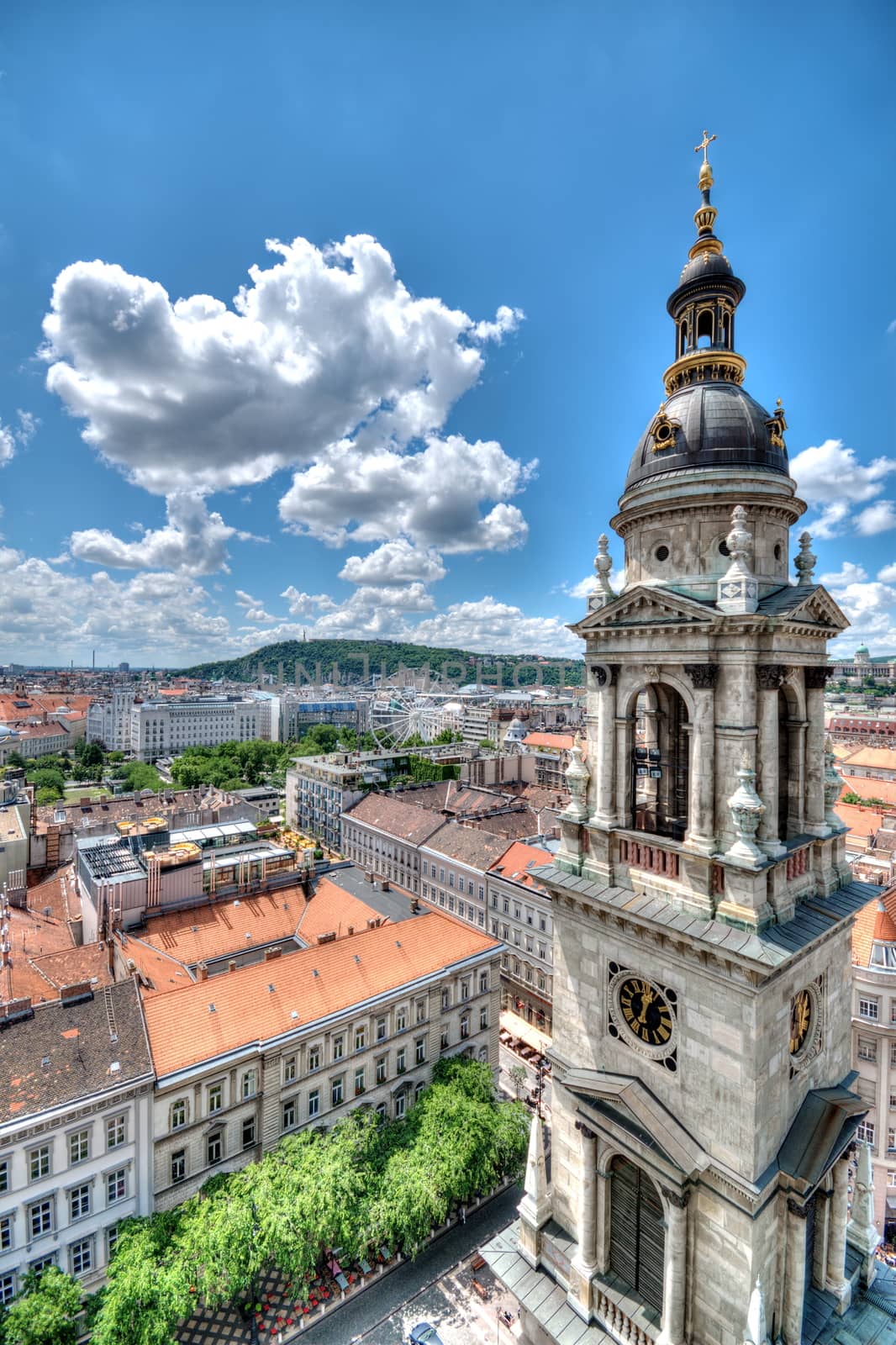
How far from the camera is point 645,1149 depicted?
1470 centimetres

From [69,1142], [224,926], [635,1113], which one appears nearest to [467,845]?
[224,926]

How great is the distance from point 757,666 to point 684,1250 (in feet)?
48.0

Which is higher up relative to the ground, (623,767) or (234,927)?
(623,767)

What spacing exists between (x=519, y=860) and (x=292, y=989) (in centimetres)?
3022

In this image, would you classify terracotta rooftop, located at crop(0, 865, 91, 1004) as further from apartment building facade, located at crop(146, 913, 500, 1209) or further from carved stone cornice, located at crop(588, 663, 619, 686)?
carved stone cornice, located at crop(588, 663, 619, 686)

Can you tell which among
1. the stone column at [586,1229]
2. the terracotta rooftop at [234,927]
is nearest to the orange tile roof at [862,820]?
the terracotta rooftop at [234,927]

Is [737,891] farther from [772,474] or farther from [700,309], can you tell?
[700,309]

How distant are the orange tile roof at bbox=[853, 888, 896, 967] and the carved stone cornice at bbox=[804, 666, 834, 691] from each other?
29.0 m

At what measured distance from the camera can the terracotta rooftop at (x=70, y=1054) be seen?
26.8 m

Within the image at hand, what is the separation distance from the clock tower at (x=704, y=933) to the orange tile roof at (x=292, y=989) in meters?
19.0

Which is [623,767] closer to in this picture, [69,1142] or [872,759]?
[69,1142]

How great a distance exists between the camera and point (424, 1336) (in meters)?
25.9

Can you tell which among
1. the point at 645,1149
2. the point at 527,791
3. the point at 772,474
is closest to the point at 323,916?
the point at 645,1149

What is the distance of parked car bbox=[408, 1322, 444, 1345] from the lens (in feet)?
83.4
